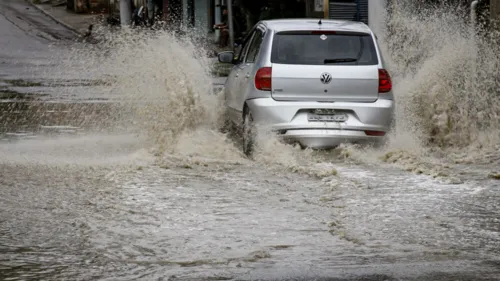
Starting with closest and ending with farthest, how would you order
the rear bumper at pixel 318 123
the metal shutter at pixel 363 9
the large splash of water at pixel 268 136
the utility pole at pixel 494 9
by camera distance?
the rear bumper at pixel 318 123, the large splash of water at pixel 268 136, the utility pole at pixel 494 9, the metal shutter at pixel 363 9

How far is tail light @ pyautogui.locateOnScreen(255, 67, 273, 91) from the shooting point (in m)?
12.0

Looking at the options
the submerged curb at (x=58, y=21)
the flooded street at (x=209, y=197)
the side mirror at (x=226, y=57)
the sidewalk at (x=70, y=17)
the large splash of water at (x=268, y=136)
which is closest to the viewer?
the flooded street at (x=209, y=197)

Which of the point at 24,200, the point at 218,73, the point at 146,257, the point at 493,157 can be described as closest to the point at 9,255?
the point at 146,257

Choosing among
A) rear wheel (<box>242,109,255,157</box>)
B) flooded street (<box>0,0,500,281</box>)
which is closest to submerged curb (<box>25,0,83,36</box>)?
flooded street (<box>0,0,500,281</box>)

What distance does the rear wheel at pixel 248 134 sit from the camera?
39.6 feet

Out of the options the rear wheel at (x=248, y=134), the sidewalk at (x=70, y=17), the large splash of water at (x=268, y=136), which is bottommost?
the sidewalk at (x=70, y=17)

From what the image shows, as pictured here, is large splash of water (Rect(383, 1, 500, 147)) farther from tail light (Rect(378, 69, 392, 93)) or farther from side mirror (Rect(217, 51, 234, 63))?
side mirror (Rect(217, 51, 234, 63))

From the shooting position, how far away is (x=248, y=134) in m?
12.2

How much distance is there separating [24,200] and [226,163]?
306 centimetres

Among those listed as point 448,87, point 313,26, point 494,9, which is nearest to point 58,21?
point 494,9

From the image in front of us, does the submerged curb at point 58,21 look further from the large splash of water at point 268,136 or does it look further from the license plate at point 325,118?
the license plate at point 325,118

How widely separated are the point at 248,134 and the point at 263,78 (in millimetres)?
673

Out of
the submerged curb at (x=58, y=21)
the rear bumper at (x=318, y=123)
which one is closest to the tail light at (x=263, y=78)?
the rear bumper at (x=318, y=123)

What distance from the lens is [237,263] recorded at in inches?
260
